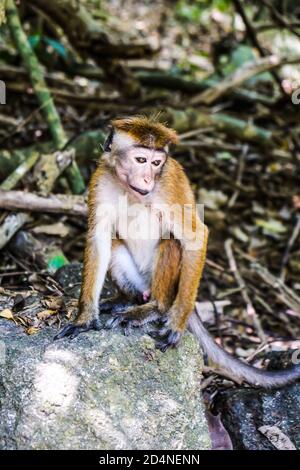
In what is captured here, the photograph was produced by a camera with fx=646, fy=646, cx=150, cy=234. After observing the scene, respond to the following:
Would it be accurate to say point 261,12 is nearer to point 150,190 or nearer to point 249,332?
point 249,332

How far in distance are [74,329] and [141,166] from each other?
112cm

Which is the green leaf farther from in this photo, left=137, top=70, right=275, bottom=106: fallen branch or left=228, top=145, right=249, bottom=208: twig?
left=137, top=70, right=275, bottom=106: fallen branch

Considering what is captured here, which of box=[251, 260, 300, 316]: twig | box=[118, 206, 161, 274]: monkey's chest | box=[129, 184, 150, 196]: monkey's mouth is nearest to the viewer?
box=[129, 184, 150, 196]: monkey's mouth

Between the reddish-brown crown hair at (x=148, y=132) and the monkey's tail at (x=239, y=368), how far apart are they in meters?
1.27

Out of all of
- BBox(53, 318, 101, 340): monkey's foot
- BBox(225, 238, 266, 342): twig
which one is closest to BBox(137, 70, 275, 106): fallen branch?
BBox(225, 238, 266, 342): twig

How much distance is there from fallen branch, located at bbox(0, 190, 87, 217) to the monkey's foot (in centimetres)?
170

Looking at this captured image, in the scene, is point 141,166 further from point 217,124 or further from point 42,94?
point 217,124

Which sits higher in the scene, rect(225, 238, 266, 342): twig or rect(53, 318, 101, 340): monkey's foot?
rect(53, 318, 101, 340): monkey's foot

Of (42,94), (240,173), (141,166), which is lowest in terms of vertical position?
(240,173)

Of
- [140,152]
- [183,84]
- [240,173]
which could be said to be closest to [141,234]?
[140,152]

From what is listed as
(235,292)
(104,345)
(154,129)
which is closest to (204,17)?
(235,292)

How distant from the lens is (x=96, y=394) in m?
3.52

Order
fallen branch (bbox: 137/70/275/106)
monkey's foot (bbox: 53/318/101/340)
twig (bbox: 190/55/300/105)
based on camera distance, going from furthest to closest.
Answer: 1. fallen branch (bbox: 137/70/275/106)
2. twig (bbox: 190/55/300/105)
3. monkey's foot (bbox: 53/318/101/340)

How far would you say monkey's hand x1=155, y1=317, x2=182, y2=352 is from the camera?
159 inches
